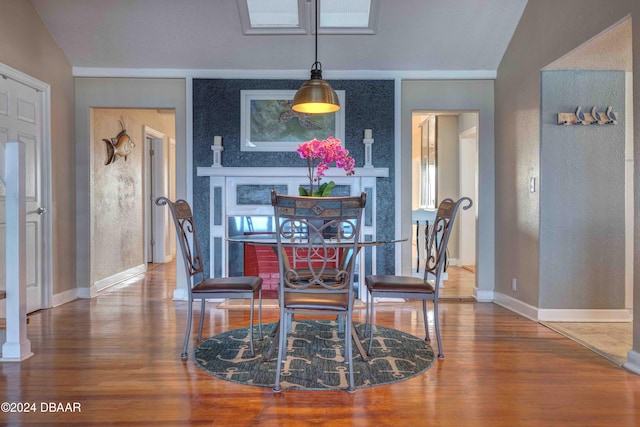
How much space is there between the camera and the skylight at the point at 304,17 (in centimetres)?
407

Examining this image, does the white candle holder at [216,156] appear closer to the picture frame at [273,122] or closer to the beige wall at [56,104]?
the picture frame at [273,122]

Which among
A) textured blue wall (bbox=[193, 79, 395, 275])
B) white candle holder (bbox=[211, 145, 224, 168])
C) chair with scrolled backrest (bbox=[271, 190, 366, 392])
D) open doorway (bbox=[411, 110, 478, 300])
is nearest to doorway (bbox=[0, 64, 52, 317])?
textured blue wall (bbox=[193, 79, 395, 275])

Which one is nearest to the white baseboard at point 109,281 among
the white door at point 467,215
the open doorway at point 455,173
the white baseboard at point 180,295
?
the white baseboard at point 180,295

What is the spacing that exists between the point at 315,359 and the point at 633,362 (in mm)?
1845

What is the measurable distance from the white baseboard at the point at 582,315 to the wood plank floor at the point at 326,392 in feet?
0.88

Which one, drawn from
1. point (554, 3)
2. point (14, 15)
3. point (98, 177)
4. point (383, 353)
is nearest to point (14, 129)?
point (14, 15)

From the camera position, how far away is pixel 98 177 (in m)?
5.10

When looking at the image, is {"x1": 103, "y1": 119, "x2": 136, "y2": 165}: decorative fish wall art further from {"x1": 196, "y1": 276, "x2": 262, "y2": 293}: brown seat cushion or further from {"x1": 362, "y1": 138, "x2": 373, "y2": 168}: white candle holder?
{"x1": 196, "y1": 276, "x2": 262, "y2": 293}: brown seat cushion

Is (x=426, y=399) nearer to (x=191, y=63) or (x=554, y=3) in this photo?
(x=554, y=3)

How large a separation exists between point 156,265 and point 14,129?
395cm

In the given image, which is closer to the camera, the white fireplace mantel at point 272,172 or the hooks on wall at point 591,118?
the hooks on wall at point 591,118

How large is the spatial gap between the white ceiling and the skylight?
69 millimetres

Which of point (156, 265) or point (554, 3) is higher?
point (554, 3)

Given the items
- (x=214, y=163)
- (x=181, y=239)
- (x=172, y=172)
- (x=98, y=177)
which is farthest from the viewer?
(x=172, y=172)
